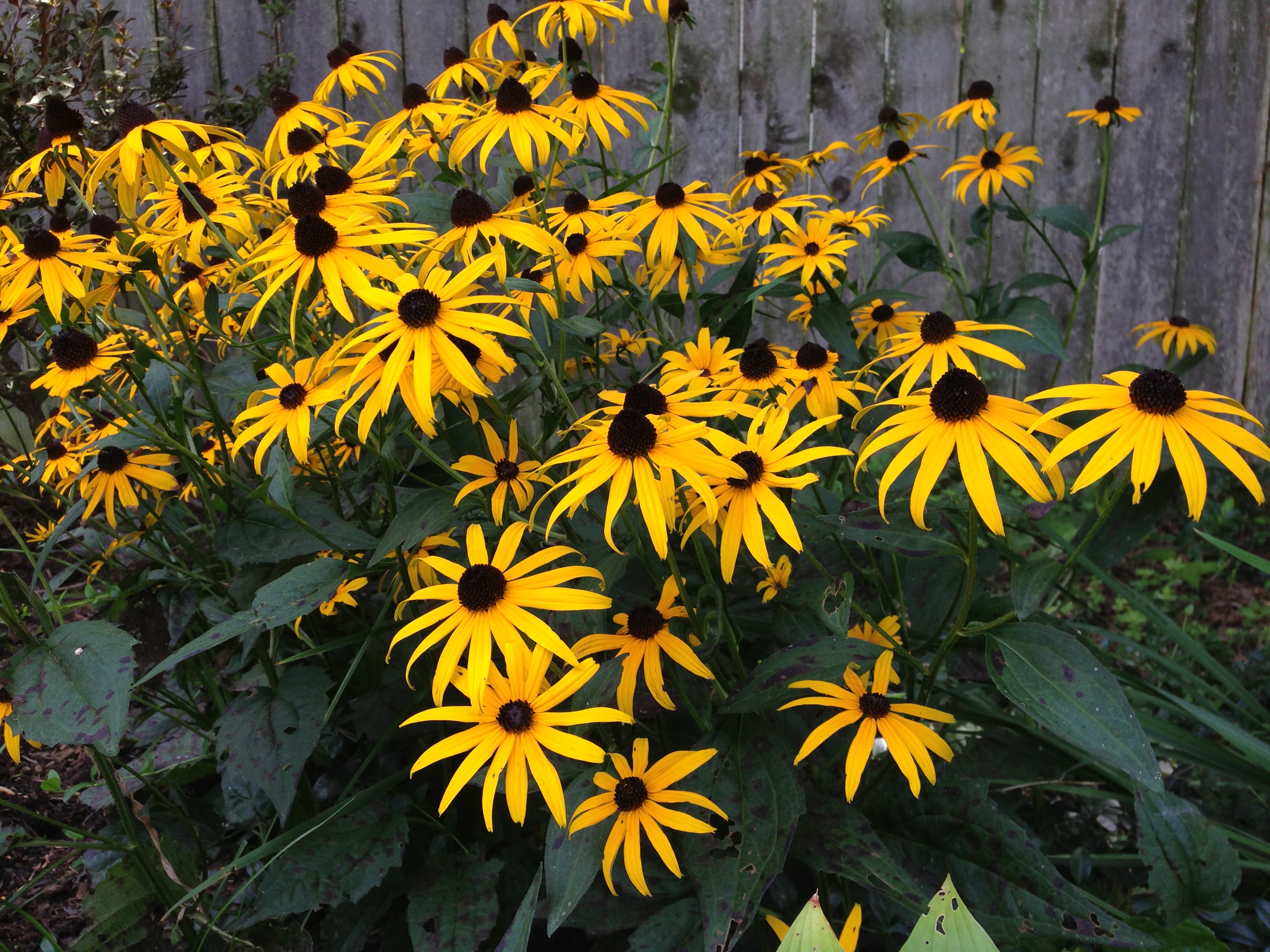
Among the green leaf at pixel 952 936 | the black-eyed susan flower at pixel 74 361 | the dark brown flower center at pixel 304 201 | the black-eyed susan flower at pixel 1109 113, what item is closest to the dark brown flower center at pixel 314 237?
the dark brown flower center at pixel 304 201

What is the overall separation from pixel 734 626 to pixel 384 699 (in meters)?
0.55

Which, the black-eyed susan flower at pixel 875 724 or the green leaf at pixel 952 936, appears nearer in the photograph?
the green leaf at pixel 952 936

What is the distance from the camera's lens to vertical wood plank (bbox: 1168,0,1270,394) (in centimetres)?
318

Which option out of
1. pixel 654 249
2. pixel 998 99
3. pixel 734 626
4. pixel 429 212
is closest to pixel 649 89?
pixel 998 99

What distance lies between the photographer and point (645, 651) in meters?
1.19

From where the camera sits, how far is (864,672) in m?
1.33

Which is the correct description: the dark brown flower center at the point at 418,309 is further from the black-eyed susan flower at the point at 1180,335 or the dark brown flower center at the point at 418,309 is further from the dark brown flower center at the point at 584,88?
the black-eyed susan flower at the point at 1180,335

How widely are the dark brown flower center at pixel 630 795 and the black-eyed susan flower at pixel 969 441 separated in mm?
437

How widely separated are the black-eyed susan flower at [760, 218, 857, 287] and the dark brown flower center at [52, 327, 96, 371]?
3.52ft

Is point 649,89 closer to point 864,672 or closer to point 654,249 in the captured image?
point 654,249

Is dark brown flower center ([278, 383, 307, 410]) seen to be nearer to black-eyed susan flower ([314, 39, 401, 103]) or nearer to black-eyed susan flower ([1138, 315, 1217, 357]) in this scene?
black-eyed susan flower ([314, 39, 401, 103])

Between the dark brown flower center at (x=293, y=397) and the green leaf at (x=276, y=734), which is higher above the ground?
the dark brown flower center at (x=293, y=397)

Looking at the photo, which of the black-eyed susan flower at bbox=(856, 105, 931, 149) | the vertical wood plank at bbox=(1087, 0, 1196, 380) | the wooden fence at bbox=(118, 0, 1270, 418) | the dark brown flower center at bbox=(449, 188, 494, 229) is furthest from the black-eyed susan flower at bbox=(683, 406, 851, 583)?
the vertical wood plank at bbox=(1087, 0, 1196, 380)

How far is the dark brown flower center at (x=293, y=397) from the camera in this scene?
131cm
